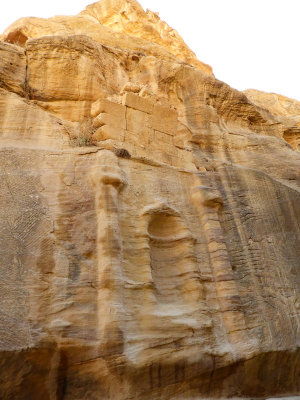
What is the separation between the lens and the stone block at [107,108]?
829cm

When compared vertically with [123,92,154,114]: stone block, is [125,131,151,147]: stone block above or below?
below

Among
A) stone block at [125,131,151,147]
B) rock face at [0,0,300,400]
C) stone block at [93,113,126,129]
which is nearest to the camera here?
rock face at [0,0,300,400]

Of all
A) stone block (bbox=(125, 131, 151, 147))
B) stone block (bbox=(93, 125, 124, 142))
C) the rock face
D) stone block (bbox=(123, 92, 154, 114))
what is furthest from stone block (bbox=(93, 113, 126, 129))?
stone block (bbox=(123, 92, 154, 114))

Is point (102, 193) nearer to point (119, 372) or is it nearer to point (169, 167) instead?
point (169, 167)

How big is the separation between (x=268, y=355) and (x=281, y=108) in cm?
1472

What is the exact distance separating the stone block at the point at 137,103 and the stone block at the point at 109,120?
0.55m

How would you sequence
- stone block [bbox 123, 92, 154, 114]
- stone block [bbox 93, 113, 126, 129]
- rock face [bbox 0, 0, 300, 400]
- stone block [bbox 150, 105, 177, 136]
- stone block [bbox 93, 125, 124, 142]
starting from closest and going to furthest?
rock face [bbox 0, 0, 300, 400]
stone block [bbox 93, 125, 124, 142]
stone block [bbox 93, 113, 126, 129]
stone block [bbox 123, 92, 154, 114]
stone block [bbox 150, 105, 177, 136]

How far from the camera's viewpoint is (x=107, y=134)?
7.96 metres

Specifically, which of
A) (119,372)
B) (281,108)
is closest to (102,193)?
(119,372)

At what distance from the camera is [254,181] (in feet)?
28.7

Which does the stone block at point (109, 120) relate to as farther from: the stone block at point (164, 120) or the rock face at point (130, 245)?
the stone block at point (164, 120)

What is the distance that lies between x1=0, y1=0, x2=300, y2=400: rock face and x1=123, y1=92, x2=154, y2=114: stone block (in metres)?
0.04

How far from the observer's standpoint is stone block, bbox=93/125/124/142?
7963mm

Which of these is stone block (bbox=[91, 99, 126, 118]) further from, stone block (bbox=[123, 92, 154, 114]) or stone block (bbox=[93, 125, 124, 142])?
stone block (bbox=[93, 125, 124, 142])
